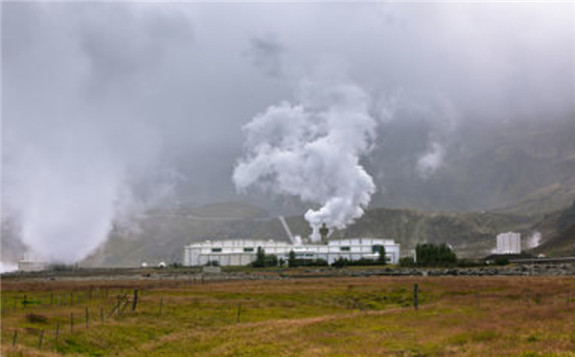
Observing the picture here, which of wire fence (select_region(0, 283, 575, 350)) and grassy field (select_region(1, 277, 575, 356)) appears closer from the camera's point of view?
grassy field (select_region(1, 277, 575, 356))

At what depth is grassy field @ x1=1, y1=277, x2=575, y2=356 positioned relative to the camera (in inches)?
1361

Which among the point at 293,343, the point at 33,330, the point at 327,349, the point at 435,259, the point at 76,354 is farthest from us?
the point at 435,259

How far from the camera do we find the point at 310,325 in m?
46.8

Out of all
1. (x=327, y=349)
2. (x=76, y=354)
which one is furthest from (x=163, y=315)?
(x=327, y=349)

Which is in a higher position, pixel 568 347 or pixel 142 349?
pixel 568 347

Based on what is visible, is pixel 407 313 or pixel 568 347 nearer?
pixel 568 347

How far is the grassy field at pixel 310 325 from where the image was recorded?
34.6 m

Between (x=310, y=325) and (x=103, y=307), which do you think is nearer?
(x=310, y=325)

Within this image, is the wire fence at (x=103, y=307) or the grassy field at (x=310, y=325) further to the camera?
the wire fence at (x=103, y=307)

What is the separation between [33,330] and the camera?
48688 mm

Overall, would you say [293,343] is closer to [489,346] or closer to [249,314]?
[489,346]

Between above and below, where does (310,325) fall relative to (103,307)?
above

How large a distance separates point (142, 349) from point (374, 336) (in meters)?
16.6

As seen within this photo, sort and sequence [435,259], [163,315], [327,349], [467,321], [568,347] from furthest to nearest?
[435,259] < [163,315] < [467,321] < [327,349] < [568,347]
